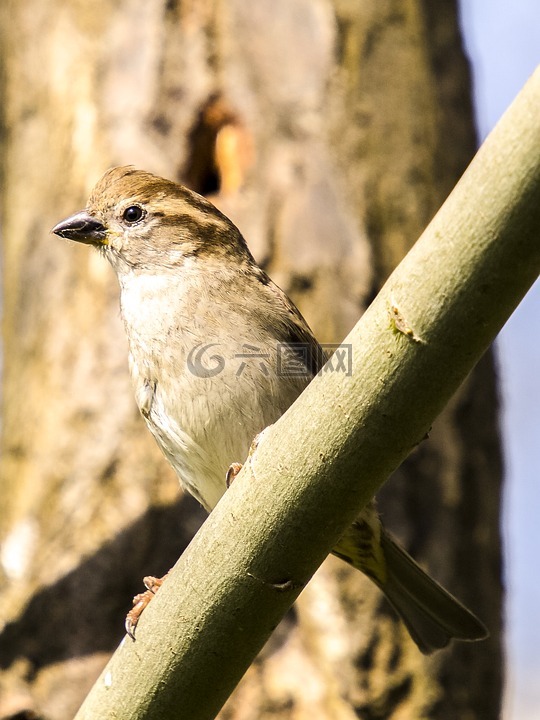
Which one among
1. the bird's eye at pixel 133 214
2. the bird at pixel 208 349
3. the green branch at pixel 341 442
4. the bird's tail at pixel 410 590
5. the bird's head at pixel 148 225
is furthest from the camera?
the bird's eye at pixel 133 214

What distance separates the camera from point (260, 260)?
4.43 m

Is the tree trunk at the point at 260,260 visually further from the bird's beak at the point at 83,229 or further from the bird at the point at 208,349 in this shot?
the bird's beak at the point at 83,229

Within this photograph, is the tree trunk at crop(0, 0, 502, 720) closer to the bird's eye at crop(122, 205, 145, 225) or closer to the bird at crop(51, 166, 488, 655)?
the bird at crop(51, 166, 488, 655)

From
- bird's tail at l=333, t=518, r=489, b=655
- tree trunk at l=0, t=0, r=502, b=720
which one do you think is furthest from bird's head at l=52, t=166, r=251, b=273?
bird's tail at l=333, t=518, r=489, b=655

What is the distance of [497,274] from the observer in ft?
6.36

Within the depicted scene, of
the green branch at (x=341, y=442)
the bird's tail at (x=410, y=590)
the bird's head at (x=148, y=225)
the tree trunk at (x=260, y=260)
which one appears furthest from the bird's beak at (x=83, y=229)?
the green branch at (x=341, y=442)

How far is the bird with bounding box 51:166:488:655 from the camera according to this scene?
337 cm

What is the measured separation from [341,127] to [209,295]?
4.61 feet

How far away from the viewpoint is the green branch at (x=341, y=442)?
6.30ft

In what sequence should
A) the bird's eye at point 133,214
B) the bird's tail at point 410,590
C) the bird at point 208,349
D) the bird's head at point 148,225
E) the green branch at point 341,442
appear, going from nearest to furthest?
1. the green branch at point 341,442
2. the bird at point 208,349
3. the bird's tail at point 410,590
4. the bird's head at point 148,225
5. the bird's eye at point 133,214

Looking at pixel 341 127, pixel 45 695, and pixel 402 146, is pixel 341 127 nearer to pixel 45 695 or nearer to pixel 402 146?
pixel 402 146

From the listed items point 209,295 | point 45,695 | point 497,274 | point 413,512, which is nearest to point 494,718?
point 413,512

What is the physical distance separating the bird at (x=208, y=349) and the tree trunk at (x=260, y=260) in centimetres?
45

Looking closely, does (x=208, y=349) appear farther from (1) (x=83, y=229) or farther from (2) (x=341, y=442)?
(2) (x=341, y=442)
